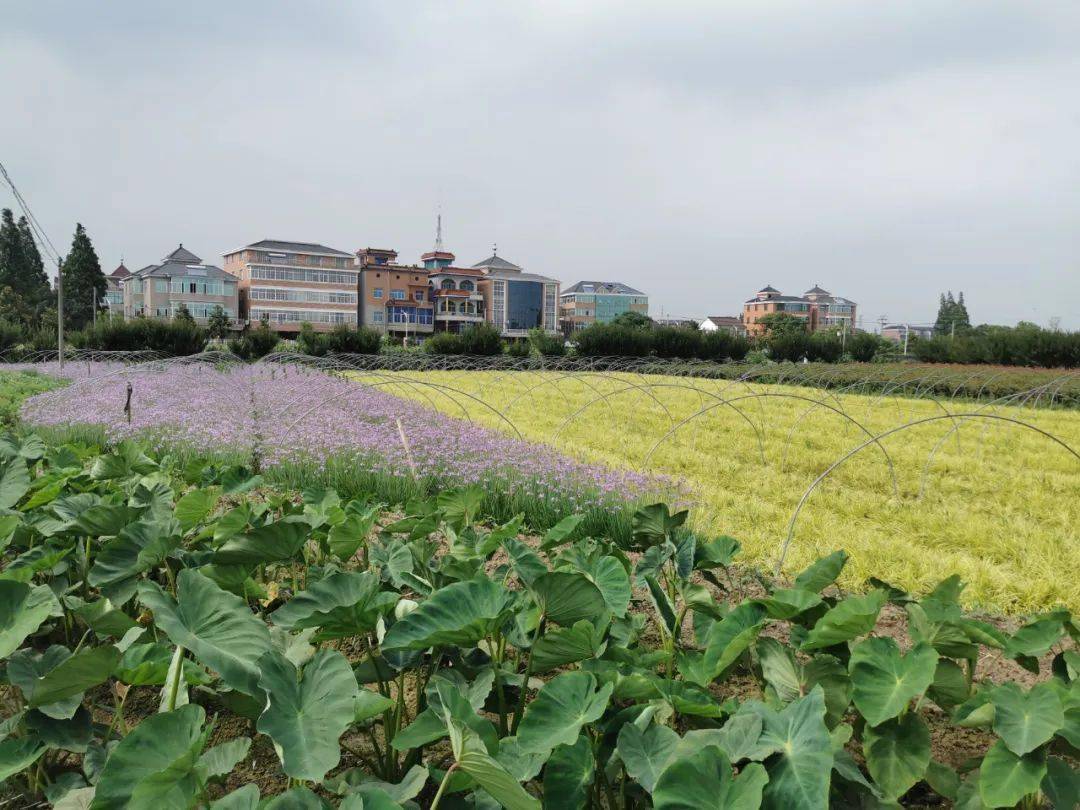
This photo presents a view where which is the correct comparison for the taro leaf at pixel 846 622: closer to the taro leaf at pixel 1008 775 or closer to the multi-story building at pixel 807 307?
the taro leaf at pixel 1008 775

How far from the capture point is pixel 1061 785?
1248mm

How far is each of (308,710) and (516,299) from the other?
73.2 meters


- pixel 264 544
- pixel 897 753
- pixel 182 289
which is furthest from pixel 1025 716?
pixel 182 289

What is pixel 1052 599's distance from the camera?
376 cm

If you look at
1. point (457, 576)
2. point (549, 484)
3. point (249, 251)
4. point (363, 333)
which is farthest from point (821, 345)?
point (249, 251)

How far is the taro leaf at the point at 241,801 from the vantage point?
3.64 ft

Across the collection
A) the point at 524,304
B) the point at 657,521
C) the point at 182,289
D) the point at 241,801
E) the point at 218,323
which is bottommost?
the point at 241,801

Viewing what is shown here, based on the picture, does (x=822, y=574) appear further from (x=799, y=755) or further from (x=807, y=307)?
(x=807, y=307)

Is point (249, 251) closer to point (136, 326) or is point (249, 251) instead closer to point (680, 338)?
point (136, 326)

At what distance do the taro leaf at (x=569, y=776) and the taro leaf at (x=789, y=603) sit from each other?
563 mm

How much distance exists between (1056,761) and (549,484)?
12.7 feet

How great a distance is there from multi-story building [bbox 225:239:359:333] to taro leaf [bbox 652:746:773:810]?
2307 inches

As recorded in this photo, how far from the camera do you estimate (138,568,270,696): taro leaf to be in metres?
1.34

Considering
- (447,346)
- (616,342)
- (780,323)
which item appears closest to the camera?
(447,346)
